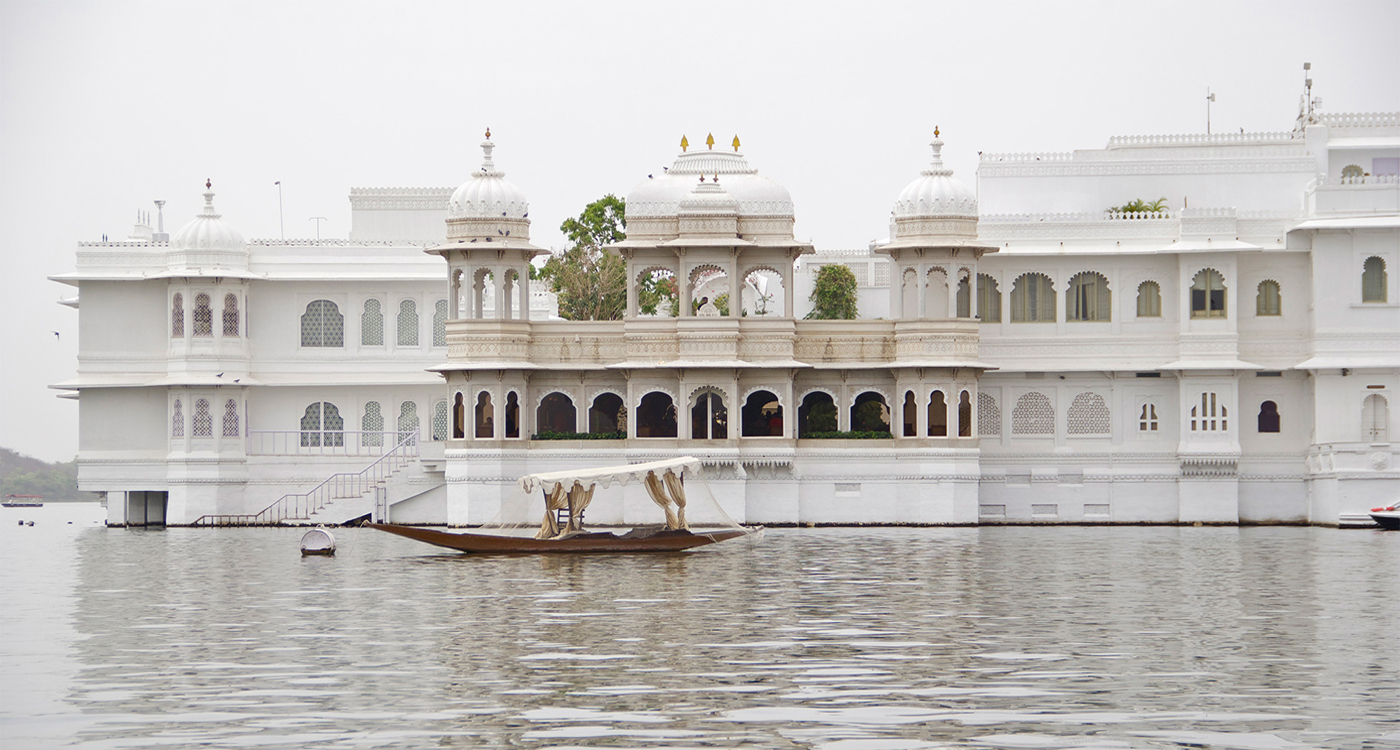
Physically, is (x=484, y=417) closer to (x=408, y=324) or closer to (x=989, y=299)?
(x=408, y=324)

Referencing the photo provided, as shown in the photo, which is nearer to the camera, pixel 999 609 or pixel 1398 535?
pixel 999 609

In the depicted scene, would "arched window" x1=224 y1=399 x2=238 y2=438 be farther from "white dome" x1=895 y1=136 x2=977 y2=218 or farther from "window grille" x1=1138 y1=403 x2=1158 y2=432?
"window grille" x1=1138 y1=403 x2=1158 y2=432

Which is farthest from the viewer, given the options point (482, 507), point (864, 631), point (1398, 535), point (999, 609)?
point (482, 507)

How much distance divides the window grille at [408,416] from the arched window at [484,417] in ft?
15.5

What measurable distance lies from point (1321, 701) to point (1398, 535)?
2851 cm

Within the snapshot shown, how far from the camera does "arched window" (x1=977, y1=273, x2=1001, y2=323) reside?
161ft

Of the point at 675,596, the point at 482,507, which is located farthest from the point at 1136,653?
the point at 482,507

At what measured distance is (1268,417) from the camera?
48531 mm

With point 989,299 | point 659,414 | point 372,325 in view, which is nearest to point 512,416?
point 659,414

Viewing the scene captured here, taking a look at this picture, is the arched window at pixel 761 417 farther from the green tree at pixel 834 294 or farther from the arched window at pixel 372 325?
the green tree at pixel 834 294

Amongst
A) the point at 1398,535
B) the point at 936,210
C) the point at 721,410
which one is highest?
the point at 936,210

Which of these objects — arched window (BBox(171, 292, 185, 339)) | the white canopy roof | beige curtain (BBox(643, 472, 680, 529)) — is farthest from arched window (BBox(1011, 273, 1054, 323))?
arched window (BBox(171, 292, 185, 339))

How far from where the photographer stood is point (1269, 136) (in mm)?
53250

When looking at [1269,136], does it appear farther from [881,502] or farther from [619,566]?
[619,566]
